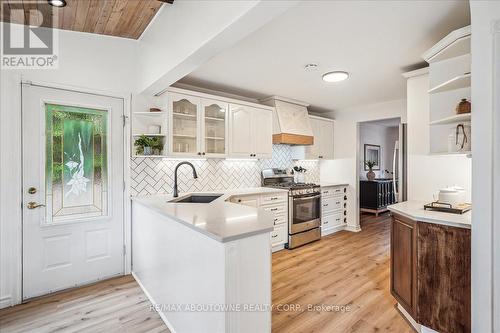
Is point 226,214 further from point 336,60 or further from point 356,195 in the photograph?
point 356,195

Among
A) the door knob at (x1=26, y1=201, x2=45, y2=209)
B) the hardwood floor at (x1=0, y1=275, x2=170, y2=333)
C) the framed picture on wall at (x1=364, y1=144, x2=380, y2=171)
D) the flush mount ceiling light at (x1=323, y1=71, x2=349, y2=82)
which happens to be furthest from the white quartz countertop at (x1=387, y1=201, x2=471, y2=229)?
the framed picture on wall at (x1=364, y1=144, x2=380, y2=171)

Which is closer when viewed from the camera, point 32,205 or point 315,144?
point 32,205

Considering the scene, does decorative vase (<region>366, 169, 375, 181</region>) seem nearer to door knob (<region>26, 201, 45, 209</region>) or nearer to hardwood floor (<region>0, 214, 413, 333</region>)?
hardwood floor (<region>0, 214, 413, 333</region>)

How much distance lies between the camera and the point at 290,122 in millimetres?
4453

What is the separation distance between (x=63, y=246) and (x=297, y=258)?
9.29 feet

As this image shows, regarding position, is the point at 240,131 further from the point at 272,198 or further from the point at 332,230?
the point at 332,230

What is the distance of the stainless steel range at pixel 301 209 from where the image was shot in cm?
400

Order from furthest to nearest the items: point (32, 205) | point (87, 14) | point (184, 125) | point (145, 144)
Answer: point (184, 125)
point (145, 144)
point (32, 205)
point (87, 14)

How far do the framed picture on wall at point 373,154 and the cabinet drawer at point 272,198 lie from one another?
4110mm

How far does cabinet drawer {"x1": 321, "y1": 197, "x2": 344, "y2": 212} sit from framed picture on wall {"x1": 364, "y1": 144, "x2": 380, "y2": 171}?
2.48 m

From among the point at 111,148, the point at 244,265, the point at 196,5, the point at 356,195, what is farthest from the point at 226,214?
the point at 356,195

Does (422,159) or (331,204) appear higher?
(422,159)

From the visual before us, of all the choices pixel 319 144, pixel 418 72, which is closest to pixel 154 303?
pixel 418 72

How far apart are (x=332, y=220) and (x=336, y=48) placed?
334cm
